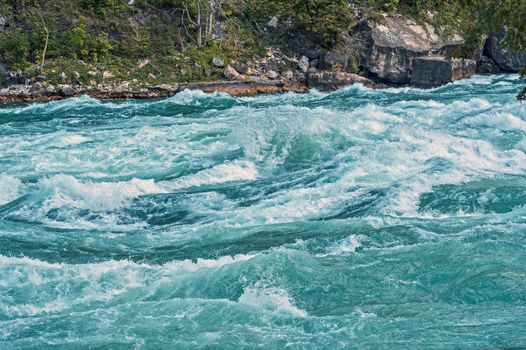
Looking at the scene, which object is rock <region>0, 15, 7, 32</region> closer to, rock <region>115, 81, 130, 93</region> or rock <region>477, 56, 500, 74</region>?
rock <region>115, 81, 130, 93</region>

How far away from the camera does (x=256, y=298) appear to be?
8.58 m

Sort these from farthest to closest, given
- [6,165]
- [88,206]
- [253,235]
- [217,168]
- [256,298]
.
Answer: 1. [6,165]
2. [217,168]
3. [88,206]
4. [253,235]
5. [256,298]

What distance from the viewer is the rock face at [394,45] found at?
27.1 meters

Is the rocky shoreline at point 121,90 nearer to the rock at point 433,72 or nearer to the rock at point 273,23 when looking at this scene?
the rock at point 433,72

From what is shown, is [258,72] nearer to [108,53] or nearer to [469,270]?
[108,53]

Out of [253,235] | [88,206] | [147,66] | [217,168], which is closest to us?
[253,235]

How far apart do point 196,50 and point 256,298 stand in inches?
783

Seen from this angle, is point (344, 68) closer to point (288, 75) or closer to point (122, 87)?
point (288, 75)

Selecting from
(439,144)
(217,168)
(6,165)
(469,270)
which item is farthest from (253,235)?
(6,165)

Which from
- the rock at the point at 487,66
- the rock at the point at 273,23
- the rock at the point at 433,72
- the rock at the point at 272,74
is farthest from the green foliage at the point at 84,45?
the rock at the point at 487,66

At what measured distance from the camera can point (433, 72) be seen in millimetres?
26312

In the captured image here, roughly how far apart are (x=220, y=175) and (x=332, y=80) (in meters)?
12.3

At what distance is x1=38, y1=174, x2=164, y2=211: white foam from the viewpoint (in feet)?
42.7

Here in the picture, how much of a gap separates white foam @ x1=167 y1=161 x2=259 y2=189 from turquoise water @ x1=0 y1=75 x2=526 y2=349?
1.6 inches
